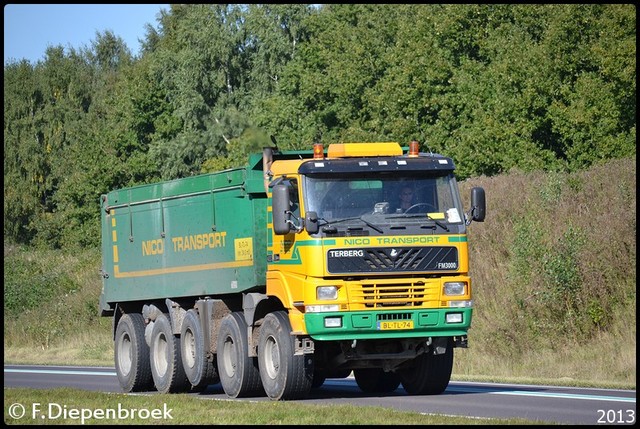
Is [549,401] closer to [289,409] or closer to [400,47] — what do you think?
[289,409]

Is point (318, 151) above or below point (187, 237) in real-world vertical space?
above

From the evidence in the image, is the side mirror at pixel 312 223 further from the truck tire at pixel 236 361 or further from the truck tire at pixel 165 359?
the truck tire at pixel 165 359

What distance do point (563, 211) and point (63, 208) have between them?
49792mm

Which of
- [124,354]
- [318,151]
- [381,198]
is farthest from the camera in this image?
[124,354]

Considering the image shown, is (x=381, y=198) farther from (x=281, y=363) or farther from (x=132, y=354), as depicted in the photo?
(x=132, y=354)

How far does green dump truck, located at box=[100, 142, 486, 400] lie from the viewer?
57.5 ft

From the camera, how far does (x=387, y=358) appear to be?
18422 millimetres

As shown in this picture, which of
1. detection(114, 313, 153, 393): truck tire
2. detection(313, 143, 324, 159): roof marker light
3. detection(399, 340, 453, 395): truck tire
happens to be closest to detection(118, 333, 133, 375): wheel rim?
detection(114, 313, 153, 393): truck tire

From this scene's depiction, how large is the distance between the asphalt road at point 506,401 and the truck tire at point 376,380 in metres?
0.19

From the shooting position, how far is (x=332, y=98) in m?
59.6

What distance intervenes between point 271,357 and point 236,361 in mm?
1066

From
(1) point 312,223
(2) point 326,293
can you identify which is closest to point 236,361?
(2) point 326,293

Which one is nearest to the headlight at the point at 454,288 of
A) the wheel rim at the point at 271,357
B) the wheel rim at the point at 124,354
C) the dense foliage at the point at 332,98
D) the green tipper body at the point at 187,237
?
the wheel rim at the point at 271,357

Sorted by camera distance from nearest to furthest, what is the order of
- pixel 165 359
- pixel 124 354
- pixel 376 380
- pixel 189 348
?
pixel 376 380
pixel 189 348
pixel 165 359
pixel 124 354
